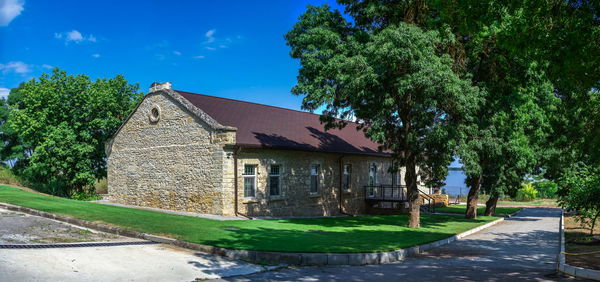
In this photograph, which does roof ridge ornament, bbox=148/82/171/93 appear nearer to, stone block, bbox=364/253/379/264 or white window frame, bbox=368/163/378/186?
white window frame, bbox=368/163/378/186

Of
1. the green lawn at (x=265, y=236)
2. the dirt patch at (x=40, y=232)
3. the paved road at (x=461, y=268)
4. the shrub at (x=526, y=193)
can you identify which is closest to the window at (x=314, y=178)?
the green lawn at (x=265, y=236)

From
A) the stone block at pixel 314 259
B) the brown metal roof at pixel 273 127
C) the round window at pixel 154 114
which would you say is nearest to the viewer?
the stone block at pixel 314 259

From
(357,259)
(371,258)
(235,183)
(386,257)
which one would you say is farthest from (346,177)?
(357,259)

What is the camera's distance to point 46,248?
9.17 meters

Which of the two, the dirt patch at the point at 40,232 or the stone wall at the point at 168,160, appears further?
the stone wall at the point at 168,160

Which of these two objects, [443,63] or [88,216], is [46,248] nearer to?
[88,216]

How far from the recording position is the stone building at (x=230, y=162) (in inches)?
769

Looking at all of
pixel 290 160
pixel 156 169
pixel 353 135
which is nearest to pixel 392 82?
pixel 290 160

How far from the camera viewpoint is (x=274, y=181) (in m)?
21.3

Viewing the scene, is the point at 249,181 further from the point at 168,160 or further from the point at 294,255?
the point at 294,255

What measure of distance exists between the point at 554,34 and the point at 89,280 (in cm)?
923

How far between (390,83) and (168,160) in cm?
1223

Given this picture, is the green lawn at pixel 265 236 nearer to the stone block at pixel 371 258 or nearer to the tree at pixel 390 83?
the stone block at pixel 371 258

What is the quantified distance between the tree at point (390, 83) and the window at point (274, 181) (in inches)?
165
